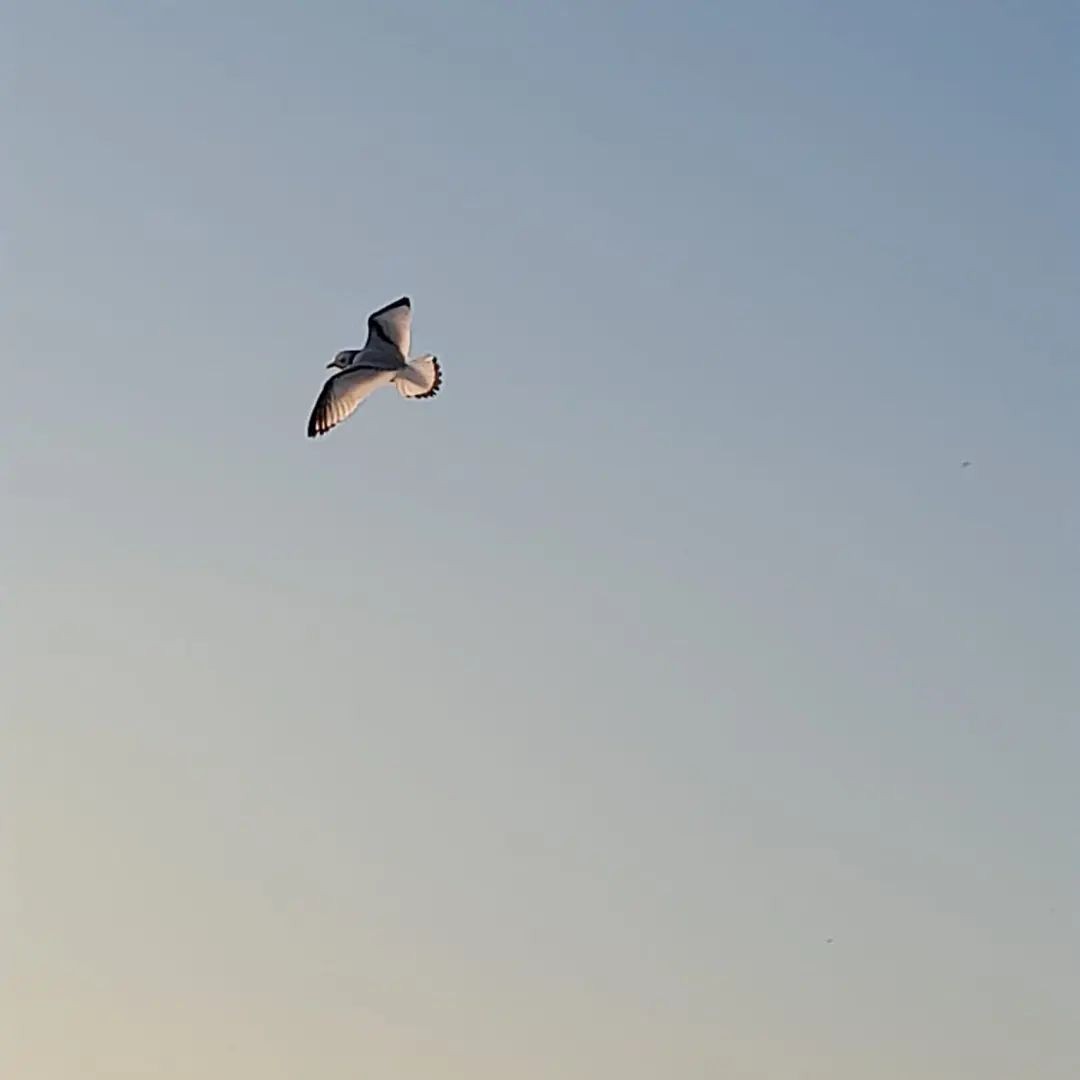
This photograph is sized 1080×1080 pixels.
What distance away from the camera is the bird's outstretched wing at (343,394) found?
133ft

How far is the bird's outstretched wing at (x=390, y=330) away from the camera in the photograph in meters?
42.0

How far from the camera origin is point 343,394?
4088 cm

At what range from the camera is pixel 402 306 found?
42.4 meters

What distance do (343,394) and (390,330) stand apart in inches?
68.9

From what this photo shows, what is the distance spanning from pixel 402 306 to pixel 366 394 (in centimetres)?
192

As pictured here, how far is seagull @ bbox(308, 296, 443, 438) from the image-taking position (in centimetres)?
4075

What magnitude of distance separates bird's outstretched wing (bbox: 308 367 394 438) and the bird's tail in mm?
211

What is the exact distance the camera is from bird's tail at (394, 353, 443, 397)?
4125cm

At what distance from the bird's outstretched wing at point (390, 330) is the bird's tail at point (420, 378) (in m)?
0.37

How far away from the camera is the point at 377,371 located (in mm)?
41438

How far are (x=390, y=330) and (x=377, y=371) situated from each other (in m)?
0.97

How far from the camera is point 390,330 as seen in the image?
42.1 m

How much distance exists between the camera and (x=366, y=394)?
4125 centimetres

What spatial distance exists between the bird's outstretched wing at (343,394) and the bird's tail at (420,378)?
0.21 meters
